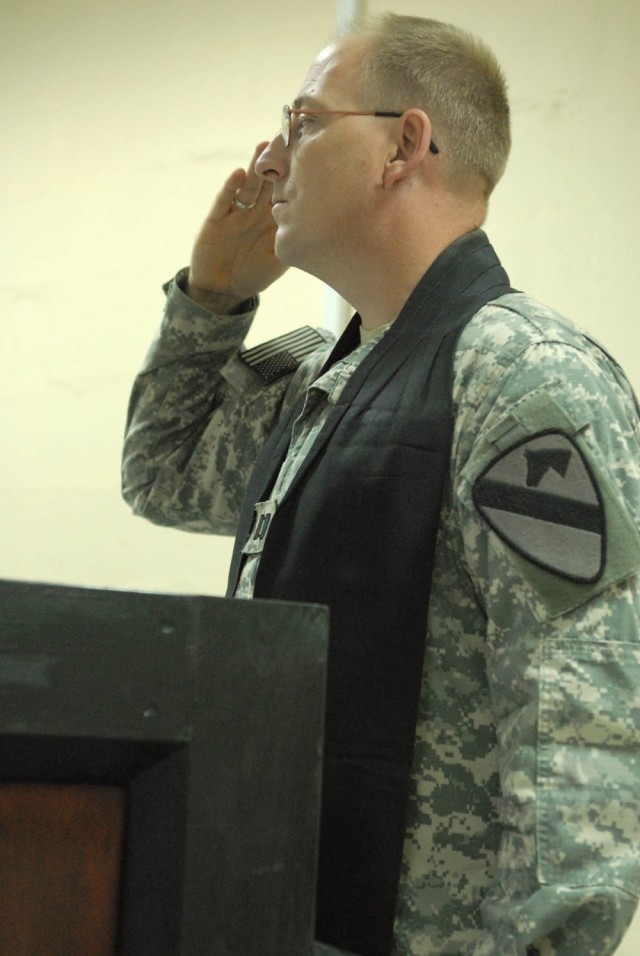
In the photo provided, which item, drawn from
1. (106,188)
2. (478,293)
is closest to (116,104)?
(106,188)

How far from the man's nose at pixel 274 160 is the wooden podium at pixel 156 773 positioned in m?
0.95

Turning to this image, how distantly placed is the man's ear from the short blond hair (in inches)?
0.8

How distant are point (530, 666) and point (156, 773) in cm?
42

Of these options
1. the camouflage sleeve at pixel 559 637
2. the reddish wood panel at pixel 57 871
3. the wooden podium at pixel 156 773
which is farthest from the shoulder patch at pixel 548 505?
the reddish wood panel at pixel 57 871

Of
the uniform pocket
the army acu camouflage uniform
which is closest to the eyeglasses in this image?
the army acu camouflage uniform

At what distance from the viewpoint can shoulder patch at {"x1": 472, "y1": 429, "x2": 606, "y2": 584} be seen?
1021 millimetres

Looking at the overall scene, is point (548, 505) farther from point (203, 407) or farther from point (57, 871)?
point (203, 407)

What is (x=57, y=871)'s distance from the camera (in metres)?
0.70

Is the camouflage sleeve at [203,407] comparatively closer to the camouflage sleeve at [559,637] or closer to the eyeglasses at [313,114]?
the eyeglasses at [313,114]

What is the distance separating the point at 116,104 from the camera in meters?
2.90

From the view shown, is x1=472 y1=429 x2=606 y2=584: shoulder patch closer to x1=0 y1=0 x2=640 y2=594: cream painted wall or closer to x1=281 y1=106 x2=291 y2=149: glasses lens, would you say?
x1=281 y1=106 x2=291 y2=149: glasses lens

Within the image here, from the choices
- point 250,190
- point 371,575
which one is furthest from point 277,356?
point 371,575

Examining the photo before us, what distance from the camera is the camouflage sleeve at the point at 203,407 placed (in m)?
1.67

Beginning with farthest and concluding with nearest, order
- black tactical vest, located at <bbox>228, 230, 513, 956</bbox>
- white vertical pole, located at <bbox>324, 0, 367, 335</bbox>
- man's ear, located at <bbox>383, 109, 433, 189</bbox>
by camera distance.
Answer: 1. white vertical pole, located at <bbox>324, 0, 367, 335</bbox>
2. man's ear, located at <bbox>383, 109, 433, 189</bbox>
3. black tactical vest, located at <bbox>228, 230, 513, 956</bbox>
